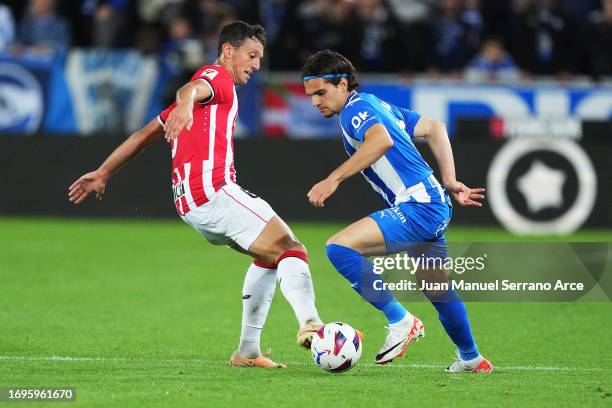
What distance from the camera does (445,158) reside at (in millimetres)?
7602

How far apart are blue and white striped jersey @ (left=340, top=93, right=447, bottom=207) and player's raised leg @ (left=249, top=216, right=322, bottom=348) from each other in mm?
676

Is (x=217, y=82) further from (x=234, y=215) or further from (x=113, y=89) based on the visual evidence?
(x=113, y=89)

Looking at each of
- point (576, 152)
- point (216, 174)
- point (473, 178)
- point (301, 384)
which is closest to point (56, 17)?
point (473, 178)

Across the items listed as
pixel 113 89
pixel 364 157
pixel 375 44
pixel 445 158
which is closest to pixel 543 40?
pixel 375 44

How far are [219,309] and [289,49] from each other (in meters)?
7.81

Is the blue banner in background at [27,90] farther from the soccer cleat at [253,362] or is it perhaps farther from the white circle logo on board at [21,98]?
the soccer cleat at [253,362]

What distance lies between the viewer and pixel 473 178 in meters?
16.5

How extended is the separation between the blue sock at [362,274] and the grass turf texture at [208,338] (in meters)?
0.44

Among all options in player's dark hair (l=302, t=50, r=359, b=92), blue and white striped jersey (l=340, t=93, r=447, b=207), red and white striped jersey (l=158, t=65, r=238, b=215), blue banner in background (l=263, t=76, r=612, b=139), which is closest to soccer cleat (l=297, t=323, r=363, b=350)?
blue and white striped jersey (l=340, t=93, r=447, b=207)

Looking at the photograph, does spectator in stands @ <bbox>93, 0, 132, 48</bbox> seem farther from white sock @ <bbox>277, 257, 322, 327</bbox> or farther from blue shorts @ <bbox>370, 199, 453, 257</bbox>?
blue shorts @ <bbox>370, 199, 453, 257</bbox>

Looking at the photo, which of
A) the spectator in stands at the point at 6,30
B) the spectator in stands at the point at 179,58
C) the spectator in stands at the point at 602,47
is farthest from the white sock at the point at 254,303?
the spectator in stands at the point at 6,30

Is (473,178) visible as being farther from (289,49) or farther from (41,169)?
(41,169)

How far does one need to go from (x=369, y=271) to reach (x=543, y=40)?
11.4 metres

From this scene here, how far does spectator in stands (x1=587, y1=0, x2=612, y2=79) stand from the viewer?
17.5 m
